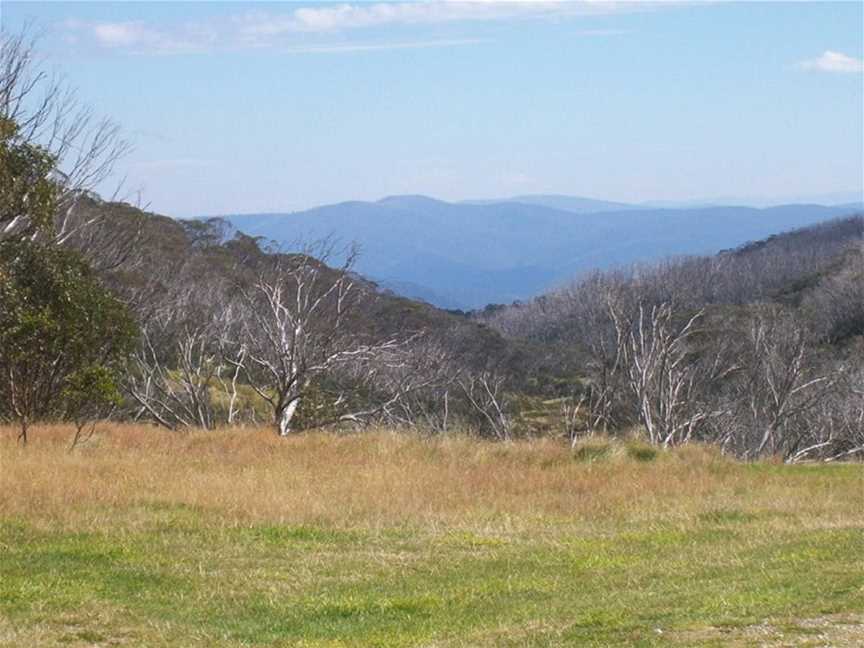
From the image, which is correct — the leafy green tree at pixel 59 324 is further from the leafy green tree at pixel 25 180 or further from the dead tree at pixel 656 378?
the dead tree at pixel 656 378

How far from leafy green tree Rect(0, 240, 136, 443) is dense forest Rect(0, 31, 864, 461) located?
Answer: 0.09ft

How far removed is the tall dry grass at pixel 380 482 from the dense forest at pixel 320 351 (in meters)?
1.20

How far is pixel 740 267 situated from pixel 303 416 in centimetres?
9346

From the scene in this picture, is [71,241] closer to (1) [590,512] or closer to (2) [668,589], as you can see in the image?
(1) [590,512]

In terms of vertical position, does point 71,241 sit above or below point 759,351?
above

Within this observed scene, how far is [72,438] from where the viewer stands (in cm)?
1670

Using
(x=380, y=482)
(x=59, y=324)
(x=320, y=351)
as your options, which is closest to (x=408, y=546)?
(x=380, y=482)

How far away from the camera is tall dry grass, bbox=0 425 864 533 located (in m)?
13.0

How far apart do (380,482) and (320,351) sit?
8.71 meters

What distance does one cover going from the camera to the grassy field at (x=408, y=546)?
26.4ft

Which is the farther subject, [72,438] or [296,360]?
[296,360]

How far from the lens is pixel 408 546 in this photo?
11570 mm

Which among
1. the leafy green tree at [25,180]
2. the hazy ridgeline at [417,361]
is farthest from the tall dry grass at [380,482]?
the leafy green tree at [25,180]

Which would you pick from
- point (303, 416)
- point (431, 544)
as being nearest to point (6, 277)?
point (431, 544)
